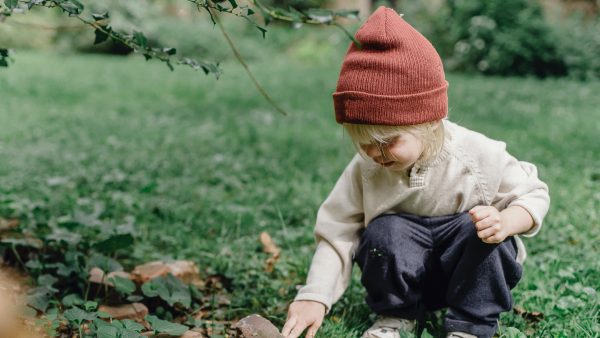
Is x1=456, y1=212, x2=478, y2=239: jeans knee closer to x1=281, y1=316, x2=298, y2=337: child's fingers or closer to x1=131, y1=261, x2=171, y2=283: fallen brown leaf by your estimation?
x1=281, y1=316, x2=298, y2=337: child's fingers

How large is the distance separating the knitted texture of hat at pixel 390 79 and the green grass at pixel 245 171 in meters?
0.73

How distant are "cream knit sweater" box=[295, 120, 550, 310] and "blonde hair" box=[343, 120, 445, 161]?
46 millimetres

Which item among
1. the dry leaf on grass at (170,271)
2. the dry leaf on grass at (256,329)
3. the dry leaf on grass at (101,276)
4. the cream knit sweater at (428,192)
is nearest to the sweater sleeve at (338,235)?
the cream knit sweater at (428,192)

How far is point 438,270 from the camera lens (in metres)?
2.12

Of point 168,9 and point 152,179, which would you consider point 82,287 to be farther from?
point 168,9

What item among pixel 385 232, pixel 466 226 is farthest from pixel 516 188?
pixel 385 232

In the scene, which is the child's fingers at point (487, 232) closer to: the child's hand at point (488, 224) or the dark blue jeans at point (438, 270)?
the child's hand at point (488, 224)

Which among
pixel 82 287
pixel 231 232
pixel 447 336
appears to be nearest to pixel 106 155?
pixel 231 232

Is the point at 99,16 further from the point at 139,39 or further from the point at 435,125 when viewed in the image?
the point at 435,125

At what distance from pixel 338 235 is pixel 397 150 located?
41cm

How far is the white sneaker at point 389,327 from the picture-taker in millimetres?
2082

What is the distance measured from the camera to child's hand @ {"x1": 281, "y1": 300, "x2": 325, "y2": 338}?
1990 millimetres

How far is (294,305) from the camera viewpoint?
2082 mm

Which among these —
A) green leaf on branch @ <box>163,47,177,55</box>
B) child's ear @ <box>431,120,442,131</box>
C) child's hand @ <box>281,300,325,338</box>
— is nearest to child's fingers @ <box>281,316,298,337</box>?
child's hand @ <box>281,300,325,338</box>
